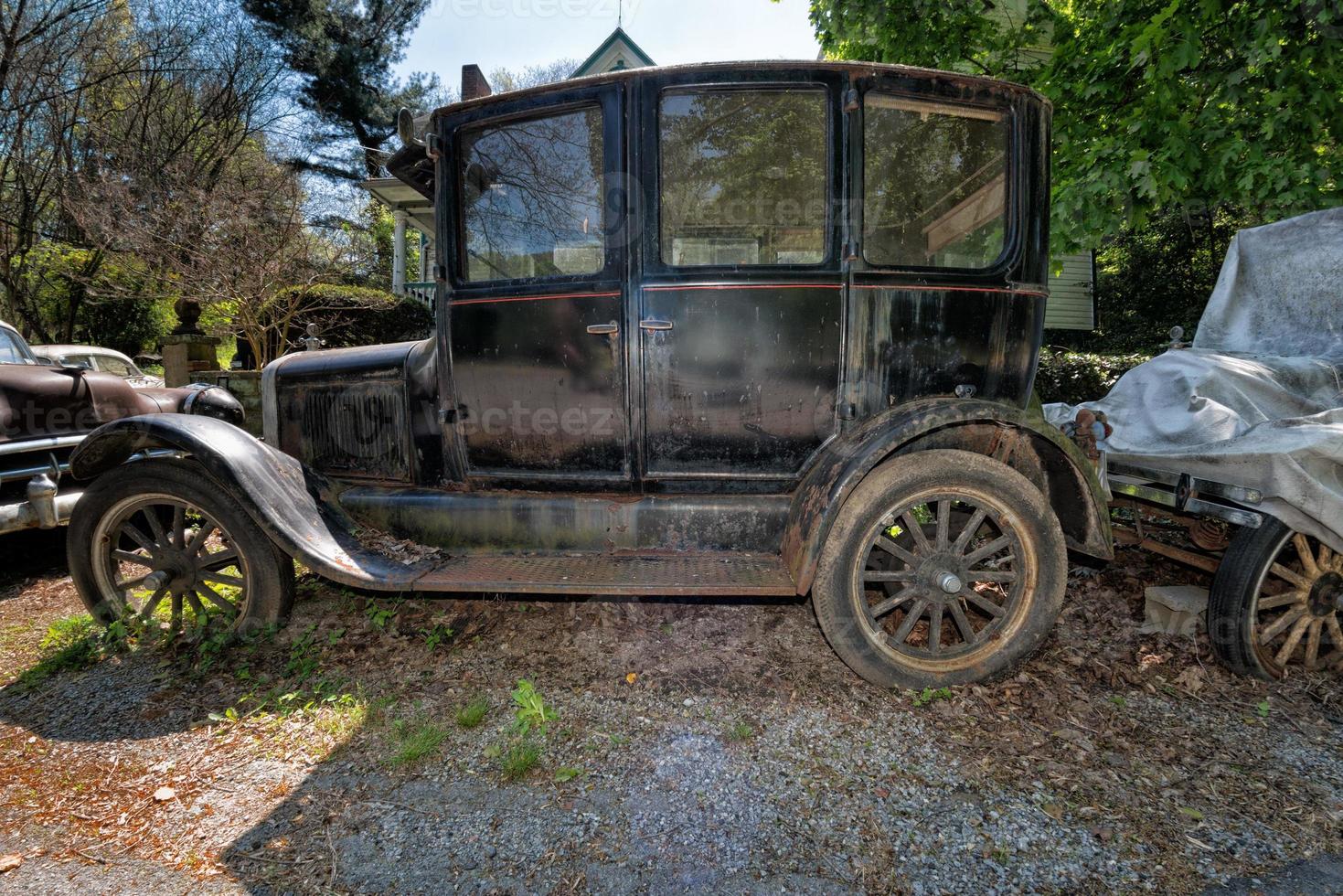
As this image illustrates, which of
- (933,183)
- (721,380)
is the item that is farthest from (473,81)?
(933,183)

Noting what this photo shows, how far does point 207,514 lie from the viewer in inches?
117

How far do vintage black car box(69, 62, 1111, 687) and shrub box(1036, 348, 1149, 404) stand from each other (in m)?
5.66

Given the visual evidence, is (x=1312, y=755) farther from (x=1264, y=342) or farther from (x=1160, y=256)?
(x=1160, y=256)

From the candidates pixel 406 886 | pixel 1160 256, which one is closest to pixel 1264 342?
pixel 406 886

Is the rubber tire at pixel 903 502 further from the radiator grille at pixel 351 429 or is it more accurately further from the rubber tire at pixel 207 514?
the rubber tire at pixel 207 514

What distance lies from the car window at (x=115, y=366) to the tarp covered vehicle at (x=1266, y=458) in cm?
1055

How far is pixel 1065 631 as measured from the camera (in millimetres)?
3426

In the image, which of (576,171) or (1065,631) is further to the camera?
(1065,631)

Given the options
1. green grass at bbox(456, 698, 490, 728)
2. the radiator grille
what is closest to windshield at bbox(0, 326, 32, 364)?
the radiator grille

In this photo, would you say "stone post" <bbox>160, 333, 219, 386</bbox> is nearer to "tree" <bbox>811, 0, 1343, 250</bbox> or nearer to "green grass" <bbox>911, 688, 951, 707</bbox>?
"tree" <bbox>811, 0, 1343, 250</bbox>

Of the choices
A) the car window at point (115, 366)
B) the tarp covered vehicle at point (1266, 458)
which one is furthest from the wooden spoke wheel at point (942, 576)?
the car window at point (115, 366)

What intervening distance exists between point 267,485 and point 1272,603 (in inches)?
173

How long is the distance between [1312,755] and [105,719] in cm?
474

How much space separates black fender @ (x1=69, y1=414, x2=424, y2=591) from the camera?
276cm
